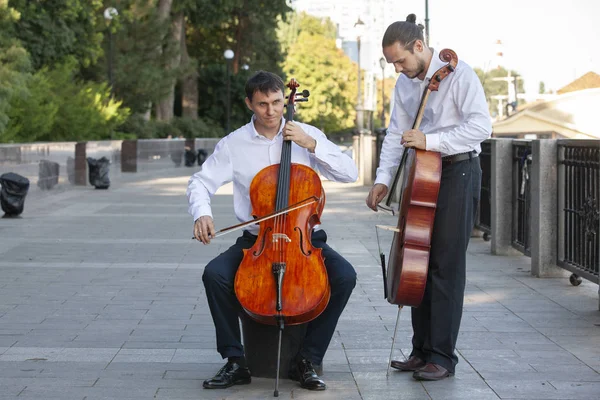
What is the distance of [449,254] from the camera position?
5.87 metres

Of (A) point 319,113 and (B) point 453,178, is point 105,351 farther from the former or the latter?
(A) point 319,113

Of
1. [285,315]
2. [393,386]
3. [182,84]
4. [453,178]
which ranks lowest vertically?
[393,386]

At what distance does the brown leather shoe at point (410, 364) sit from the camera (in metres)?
6.15

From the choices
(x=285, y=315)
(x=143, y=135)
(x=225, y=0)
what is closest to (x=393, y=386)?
(x=285, y=315)

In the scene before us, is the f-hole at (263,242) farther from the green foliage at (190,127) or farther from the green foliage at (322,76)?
the green foliage at (322,76)

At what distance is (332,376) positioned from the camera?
607cm

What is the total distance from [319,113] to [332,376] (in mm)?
104464

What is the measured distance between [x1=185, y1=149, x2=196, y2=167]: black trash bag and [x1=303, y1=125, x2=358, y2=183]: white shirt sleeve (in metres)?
38.3

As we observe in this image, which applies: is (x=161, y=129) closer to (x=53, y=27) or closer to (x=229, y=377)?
(x=53, y=27)

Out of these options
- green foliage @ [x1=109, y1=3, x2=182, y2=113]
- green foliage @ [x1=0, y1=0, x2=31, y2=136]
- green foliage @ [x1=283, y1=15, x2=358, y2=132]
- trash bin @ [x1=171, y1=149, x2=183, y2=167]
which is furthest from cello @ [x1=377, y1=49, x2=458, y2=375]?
green foliage @ [x1=283, y1=15, x2=358, y2=132]

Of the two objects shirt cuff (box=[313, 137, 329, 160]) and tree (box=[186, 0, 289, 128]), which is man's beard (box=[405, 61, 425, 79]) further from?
tree (box=[186, 0, 289, 128])

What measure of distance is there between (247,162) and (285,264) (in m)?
→ 0.78

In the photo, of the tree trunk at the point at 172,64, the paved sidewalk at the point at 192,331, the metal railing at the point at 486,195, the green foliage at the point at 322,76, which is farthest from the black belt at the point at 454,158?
the green foliage at the point at 322,76

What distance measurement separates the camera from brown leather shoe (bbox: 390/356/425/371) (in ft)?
20.2
